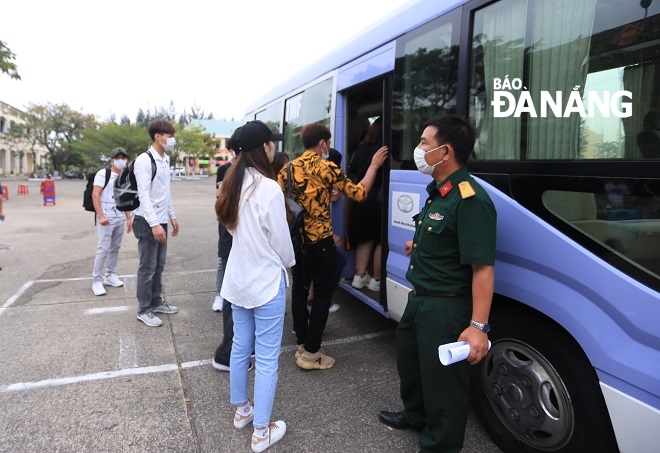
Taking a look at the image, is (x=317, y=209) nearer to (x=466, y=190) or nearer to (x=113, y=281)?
(x=466, y=190)

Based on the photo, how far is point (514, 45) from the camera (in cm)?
237

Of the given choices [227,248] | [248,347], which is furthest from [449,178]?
[227,248]

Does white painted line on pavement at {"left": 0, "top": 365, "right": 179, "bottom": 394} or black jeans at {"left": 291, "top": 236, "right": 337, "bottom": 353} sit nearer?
white painted line on pavement at {"left": 0, "top": 365, "right": 179, "bottom": 394}

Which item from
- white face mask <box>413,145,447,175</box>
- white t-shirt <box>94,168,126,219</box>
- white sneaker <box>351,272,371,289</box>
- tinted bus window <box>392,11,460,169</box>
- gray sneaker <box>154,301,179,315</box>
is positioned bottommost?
gray sneaker <box>154,301,179,315</box>

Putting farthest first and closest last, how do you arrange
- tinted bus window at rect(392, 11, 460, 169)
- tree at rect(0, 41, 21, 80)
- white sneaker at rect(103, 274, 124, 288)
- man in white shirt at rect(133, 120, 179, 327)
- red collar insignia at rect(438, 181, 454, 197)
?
tree at rect(0, 41, 21, 80) → white sneaker at rect(103, 274, 124, 288) → man in white shirt at rect(133, 120, 179, 327) → tinted bus window at rect(392, 11, 460, 169) → red collar insignia at rect(438, 181, 454, 197)

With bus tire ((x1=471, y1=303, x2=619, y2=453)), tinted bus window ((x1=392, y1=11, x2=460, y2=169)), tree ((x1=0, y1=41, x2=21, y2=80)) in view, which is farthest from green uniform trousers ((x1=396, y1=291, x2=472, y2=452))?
tree ((x1=0, y1=41, x2=21, y2=80))

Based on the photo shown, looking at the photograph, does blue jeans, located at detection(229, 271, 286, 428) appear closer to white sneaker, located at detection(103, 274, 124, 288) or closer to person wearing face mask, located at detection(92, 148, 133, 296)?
person wearing face mask, located at detection(92, 148, 133, 296)

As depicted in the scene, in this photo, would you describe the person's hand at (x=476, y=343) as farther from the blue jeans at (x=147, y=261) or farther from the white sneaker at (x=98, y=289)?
the white sneaker at (x=98, y=289)

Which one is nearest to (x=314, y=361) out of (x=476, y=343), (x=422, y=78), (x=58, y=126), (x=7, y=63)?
(x=476, y=343)

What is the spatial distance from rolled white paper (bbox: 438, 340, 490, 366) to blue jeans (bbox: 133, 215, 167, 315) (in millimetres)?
3287

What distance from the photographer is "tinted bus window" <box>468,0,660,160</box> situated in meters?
1.86

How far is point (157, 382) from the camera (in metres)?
3.23

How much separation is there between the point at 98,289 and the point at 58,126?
60208 millimetres

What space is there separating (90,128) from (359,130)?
6167 cm
